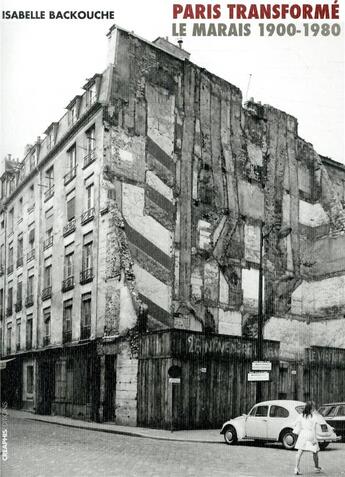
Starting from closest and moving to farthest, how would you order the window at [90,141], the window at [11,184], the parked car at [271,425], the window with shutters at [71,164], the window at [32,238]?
1. the parked car at [271,425]
2. the window at [90,141]
3. the window with shutters at [71,164]
4. the window at [32,238]
5. the window at [11,184]

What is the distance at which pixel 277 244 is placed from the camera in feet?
103

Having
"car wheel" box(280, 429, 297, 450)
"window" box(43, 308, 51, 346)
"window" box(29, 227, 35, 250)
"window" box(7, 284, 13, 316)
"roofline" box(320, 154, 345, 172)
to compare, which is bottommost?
"car wheel" box(280, 429, 297, 450)

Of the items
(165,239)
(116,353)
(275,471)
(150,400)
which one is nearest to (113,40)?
(165,239)

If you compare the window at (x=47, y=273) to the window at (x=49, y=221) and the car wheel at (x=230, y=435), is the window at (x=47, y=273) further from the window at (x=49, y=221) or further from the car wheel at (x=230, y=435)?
the car wheel at (x=230, y=435)

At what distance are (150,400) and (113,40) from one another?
14662mm

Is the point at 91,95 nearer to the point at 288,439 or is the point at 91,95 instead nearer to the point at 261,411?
the point at 261,411

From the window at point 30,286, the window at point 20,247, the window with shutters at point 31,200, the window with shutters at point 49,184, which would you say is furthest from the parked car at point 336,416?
the window at point 20,247

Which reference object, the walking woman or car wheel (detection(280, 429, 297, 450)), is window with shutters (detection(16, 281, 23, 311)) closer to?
car wheel (detection(280, 429, 297, 450))

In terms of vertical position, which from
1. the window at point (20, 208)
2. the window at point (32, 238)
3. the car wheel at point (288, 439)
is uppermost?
the window at point (20, 208)

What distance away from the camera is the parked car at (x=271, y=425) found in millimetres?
15750

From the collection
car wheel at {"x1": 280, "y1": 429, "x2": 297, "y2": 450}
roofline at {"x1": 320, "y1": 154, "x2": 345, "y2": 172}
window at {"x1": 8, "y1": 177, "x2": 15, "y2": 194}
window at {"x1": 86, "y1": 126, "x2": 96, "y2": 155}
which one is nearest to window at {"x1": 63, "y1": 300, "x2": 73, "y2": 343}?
window at {"x1": 86, "y1": 126, "x2": 96, "y2": 155}

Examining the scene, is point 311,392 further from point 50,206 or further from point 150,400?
point 50,206

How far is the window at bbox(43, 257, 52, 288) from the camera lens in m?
31.2

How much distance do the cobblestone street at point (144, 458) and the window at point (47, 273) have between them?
13.4 meters
